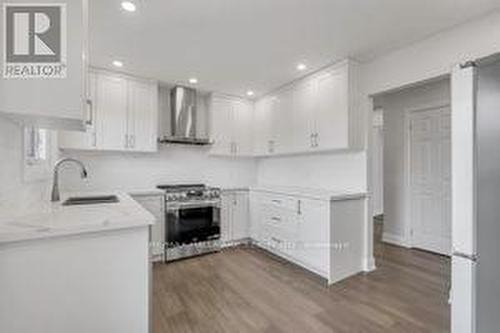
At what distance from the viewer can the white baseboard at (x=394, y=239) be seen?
160 inches

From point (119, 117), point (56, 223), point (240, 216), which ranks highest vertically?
point (119, 117)

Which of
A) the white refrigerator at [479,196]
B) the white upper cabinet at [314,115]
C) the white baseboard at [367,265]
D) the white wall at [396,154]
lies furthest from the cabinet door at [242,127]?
the white refrigerator at [479,196]

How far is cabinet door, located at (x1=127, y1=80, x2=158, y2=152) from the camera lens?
3.53 meters

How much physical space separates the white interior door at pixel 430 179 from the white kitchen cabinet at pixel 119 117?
393cm

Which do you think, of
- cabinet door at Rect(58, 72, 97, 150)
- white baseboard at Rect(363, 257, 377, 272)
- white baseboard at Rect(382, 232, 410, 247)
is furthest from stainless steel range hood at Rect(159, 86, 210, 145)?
white baseboard at Rect(382, 232, 410, 247)

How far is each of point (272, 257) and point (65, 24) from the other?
328 cm

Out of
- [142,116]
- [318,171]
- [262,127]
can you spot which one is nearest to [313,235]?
[318,171]

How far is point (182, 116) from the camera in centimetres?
391

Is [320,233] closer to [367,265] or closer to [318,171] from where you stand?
[367,265]

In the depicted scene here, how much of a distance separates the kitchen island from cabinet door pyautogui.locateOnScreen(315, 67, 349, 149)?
2.36 m

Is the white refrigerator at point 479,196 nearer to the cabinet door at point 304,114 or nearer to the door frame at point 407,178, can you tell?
the cabinet door at point 304,114

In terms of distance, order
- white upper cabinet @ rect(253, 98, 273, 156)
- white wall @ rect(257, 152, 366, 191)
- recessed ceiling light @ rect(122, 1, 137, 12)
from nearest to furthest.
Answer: recessed ceiling light @ rect(122, 1, 137, 12) → white wall @ rect(257, 152, 366, 191) → white upper cabinet @ rect(253, 98, 273, 156)

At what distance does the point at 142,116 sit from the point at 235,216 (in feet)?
6.63

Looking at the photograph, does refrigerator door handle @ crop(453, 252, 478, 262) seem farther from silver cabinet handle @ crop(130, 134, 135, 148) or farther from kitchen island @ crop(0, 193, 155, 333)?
silver cabinet handle @ crop(130, 134, 135, 148)
